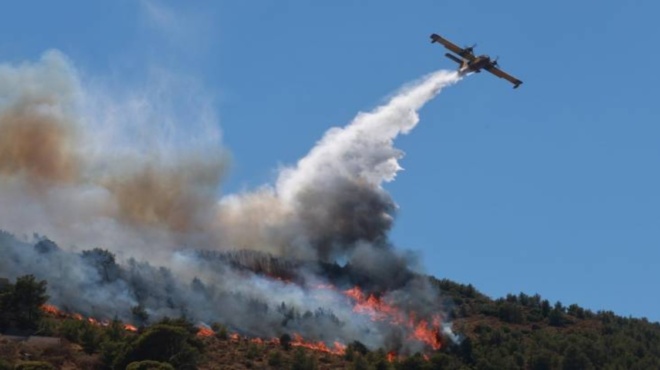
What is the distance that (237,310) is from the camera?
144625mm

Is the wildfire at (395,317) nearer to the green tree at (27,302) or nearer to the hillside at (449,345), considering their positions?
the hillside at (449,345)

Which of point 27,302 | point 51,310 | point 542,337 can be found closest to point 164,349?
point 27,302

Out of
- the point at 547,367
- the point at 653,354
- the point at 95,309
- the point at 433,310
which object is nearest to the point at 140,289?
the point at 95,309

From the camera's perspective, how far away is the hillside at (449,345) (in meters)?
99.3

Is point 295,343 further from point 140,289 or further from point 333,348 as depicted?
point 140,289

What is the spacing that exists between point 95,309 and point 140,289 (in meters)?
11.2

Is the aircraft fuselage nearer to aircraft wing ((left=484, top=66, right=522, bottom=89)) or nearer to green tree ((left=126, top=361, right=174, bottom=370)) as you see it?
aircraft wing ((left=484, top=66, right=522, bottom=89))

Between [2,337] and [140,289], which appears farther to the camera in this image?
[140,289]

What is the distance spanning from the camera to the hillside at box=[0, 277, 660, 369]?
99.3 meters

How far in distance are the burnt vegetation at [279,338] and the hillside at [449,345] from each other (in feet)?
0.53

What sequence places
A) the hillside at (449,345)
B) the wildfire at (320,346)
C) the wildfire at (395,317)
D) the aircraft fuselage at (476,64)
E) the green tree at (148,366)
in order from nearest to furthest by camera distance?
the green tree at (148,366) < the hillside at (449,345) < the aircraft fuselage at (476,64) < the wildfire at (320,346) < the wildfire at (395,317)

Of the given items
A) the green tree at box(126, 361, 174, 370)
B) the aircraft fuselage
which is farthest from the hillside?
the aircraft fuselage

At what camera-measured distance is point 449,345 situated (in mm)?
141000

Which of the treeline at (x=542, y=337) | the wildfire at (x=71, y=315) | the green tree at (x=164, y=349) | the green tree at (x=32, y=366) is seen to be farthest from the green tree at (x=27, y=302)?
the treeline at (x=542, y=337)
